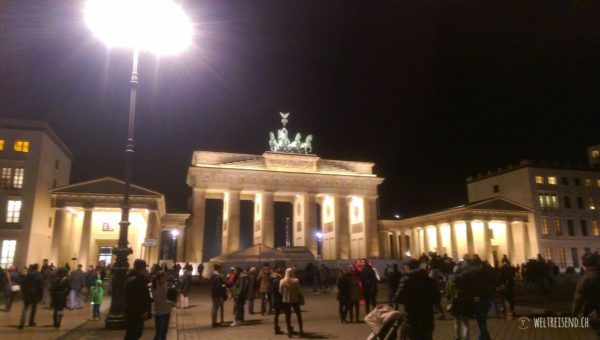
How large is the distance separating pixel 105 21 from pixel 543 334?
15.7 meters

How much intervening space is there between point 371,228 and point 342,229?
13.7 feet

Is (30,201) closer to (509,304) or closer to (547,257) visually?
(509,304)

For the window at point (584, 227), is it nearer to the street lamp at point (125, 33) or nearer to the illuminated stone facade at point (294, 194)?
the illuminated stone facade at point (294, 194)

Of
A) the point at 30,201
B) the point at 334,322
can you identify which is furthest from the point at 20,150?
the point at 334,322

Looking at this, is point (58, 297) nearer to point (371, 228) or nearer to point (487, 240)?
point (371, 228)

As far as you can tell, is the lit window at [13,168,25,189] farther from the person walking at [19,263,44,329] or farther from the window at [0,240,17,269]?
the person walking at [19,263,44,329]

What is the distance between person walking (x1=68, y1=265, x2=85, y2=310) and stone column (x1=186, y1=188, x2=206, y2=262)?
29.4 meters

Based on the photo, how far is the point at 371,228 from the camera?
56844 mm

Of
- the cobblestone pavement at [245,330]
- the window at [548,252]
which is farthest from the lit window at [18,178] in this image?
the window at [548,252]

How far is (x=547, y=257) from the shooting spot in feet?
182

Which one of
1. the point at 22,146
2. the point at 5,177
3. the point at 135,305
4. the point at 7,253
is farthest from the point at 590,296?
the point at 22,146

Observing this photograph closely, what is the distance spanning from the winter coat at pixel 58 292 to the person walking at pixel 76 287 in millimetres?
5803

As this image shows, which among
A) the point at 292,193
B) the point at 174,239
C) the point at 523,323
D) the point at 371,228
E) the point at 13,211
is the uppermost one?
the point at 292,193

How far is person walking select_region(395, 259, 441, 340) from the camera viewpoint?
679 cm
